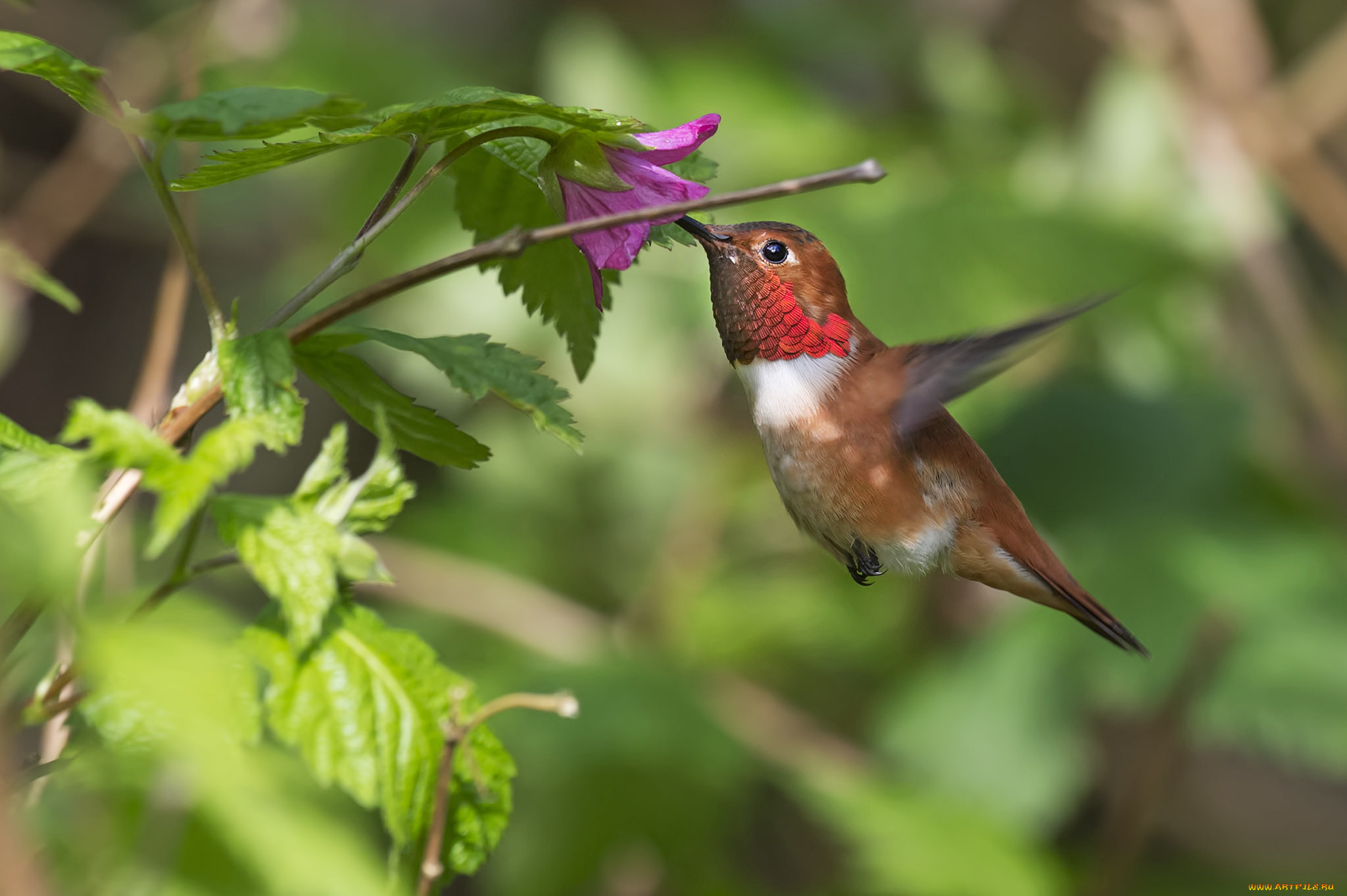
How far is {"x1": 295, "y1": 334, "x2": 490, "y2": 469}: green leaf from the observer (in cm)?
88

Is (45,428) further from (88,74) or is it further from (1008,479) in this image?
(88,74)

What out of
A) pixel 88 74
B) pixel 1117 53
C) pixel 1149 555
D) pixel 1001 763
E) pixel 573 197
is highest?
pixel 1117 53

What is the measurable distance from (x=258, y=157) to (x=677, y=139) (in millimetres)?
285

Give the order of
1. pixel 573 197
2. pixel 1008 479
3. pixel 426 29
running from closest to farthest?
1. pixel 573 197
2. pixel 1008 479
3. pixel 426 29

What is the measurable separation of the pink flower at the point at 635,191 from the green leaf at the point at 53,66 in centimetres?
31

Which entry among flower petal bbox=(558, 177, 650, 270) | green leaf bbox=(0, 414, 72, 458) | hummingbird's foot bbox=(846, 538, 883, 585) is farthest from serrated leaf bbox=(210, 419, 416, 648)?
hummingbird's foot bbox=(846, 538, 883, 585)

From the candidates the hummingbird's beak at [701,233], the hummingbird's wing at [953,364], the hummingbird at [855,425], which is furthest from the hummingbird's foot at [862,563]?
the hummingbird's beak at [701,233]

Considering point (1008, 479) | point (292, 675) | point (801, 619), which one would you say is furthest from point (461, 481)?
point (292, 675)

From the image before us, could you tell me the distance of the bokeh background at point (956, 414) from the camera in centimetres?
274

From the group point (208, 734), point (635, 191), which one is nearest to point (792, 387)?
point (635, 191)

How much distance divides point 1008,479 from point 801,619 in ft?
2.53

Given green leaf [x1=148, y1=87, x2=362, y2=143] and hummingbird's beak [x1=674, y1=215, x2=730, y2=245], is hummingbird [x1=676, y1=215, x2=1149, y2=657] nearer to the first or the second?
hummingbird's beak [x1=674, y1=215, x2=730, y2=245]

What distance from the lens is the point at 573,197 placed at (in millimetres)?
896

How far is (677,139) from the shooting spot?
0.87 meters
